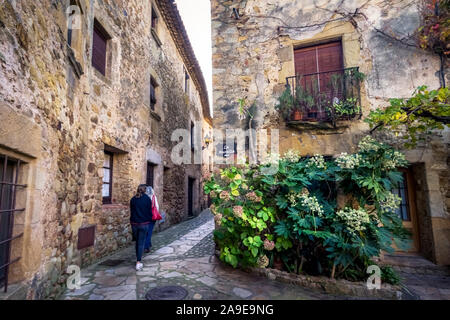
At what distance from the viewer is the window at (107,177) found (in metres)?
5.06

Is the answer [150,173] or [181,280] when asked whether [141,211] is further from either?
[150,173]

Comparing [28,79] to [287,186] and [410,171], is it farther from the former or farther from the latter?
[410,171]

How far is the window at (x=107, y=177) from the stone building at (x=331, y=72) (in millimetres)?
2396

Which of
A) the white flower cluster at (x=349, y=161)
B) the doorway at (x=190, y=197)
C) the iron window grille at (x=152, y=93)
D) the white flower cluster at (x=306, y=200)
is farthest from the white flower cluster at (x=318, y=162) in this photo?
the doorway at (x=190, y=197)

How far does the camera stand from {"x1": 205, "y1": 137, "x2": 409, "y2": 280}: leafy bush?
3.12 meters

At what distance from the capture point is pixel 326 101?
4348 millimetres

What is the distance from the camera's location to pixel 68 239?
3242 millimetres

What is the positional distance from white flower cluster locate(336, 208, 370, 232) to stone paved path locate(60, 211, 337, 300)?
91cm

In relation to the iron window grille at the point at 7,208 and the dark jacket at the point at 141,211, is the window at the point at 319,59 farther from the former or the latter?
the iron window grille at the point at 7,208

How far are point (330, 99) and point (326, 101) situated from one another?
0.33 feet

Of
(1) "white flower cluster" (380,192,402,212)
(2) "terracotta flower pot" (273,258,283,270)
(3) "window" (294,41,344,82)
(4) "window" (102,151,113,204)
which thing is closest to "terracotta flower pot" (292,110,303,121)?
(3) "window" (294,41,344,82)

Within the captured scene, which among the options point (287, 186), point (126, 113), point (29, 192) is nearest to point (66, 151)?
point (29, 192)

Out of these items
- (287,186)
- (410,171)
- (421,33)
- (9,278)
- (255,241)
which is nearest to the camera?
(9,278)
